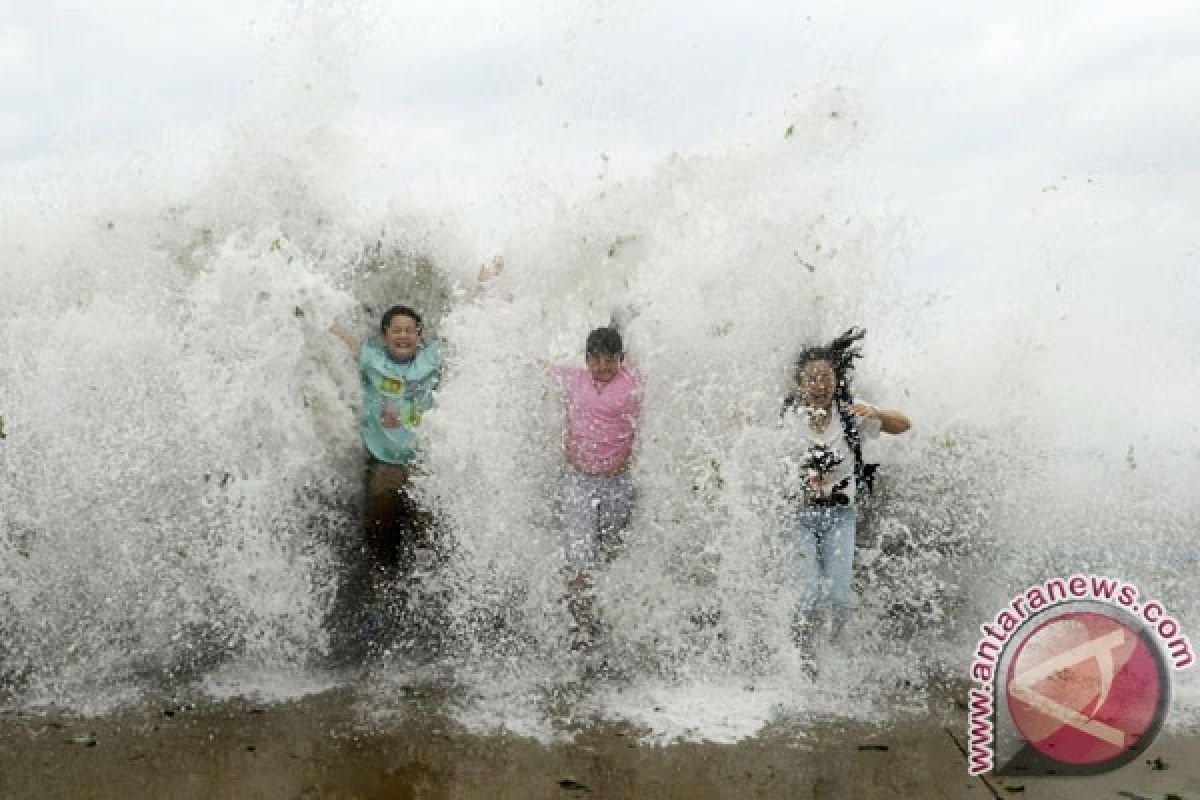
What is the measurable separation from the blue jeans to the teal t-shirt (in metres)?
1.91

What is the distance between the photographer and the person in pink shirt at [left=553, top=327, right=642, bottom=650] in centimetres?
448

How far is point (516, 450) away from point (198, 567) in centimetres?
159

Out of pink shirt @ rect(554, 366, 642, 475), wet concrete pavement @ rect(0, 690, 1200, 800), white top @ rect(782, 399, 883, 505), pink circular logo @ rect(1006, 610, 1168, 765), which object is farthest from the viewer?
pink shirt @ rect(554, 366, 642, 475)

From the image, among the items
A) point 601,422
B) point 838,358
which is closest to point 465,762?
point 601,422

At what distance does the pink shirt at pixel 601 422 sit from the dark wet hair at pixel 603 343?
145 mm

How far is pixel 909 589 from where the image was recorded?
5160 mm

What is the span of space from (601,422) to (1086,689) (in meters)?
2.39

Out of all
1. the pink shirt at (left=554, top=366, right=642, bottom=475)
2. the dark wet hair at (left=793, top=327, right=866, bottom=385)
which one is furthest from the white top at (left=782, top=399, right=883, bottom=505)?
the pink shirt at (left=554, top=366, right=642, bottom=475)

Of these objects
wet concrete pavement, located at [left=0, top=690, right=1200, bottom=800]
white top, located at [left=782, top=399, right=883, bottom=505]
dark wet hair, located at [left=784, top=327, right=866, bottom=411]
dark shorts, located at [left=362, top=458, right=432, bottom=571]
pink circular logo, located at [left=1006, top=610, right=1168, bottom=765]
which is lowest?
wet concrete pavement, located at [left=0, top=690, right=1200, bottom=800]

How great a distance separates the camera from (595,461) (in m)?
4.49

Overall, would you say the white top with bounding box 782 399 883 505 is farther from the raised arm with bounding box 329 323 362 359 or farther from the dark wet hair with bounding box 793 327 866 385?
the raised arm with bounding box 329 323 362 359

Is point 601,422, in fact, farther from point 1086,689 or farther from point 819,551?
point 1086,689

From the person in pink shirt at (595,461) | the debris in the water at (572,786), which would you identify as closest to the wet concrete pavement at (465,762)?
the debris in the water at (572,786)

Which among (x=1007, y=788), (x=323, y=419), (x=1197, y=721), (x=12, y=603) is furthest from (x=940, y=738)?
(x=12, y=603)
